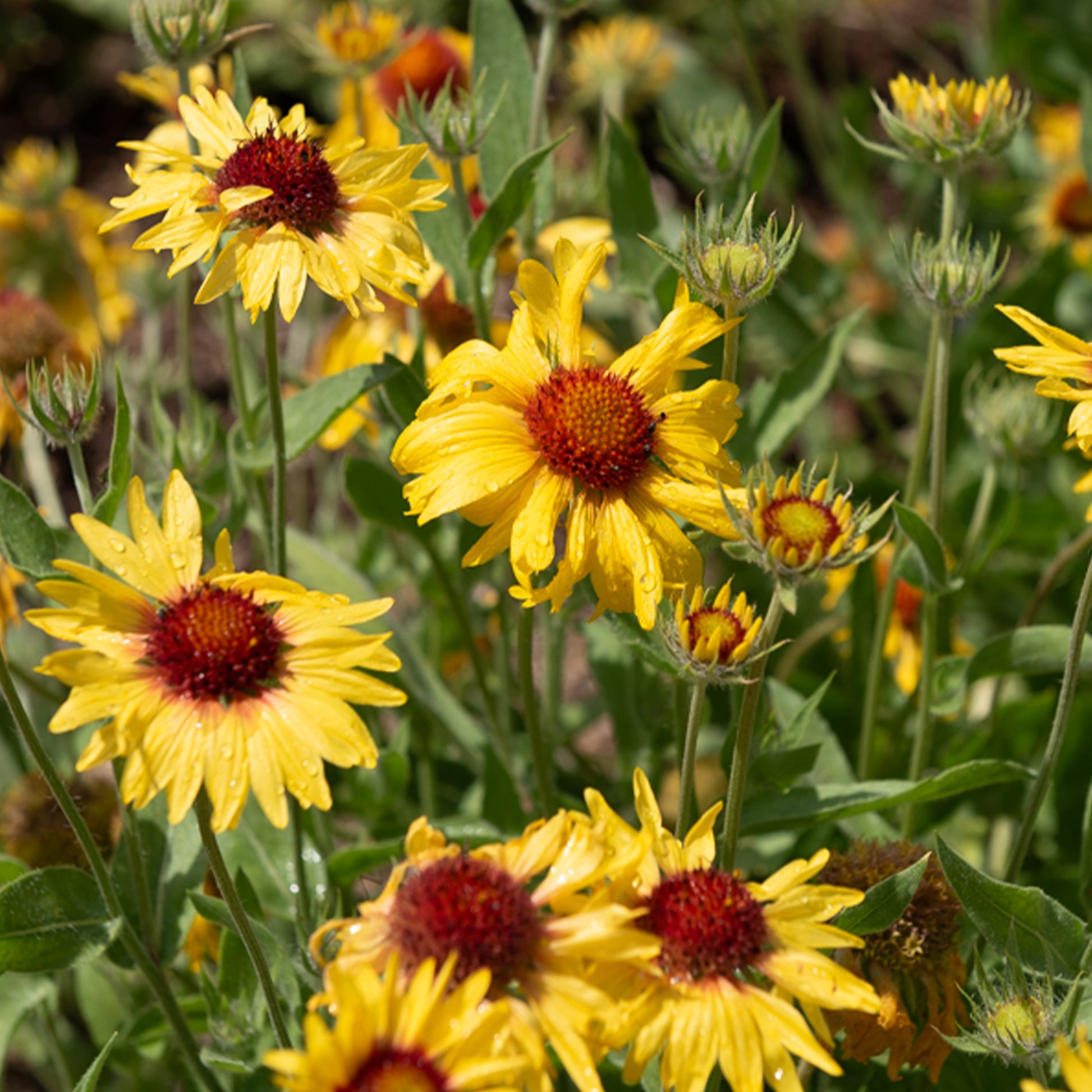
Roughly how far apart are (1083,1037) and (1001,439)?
Result: 1.17 meters

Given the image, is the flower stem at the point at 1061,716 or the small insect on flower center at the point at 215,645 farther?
the flower stem at the point at 1061,716

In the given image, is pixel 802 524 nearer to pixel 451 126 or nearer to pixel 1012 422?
pixel 451 126

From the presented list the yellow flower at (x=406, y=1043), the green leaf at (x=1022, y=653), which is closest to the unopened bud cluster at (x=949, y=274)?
the green leaf at (x=1022, y=653)

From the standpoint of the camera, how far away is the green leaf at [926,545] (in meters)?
1.64

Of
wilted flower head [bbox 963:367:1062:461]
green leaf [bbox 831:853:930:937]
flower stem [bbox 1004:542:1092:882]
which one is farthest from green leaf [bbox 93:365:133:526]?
wilted flower head [bbox 963:367:1062:461]

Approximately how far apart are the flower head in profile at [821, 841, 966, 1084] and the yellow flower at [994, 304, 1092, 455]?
54 cm

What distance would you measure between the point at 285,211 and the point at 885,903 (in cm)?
105

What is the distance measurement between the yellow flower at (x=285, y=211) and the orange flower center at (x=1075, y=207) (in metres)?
2.28

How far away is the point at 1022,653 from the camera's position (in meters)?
1.90

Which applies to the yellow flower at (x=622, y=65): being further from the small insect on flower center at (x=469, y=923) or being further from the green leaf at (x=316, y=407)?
the small insect on flower center at (x=469, y=923)

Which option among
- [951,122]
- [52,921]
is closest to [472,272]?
[951,122]

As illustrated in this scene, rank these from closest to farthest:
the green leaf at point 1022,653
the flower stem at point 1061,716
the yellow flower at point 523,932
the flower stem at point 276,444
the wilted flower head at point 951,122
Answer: the yellow flower at point 523,932, the flower stem at point 1061,716, the flower stem at point 276,444, the wilted flower head at point 951,122, the green leaf at point 1022,653

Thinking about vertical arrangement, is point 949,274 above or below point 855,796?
above

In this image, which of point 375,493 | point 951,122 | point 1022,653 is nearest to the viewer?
point 951,122
